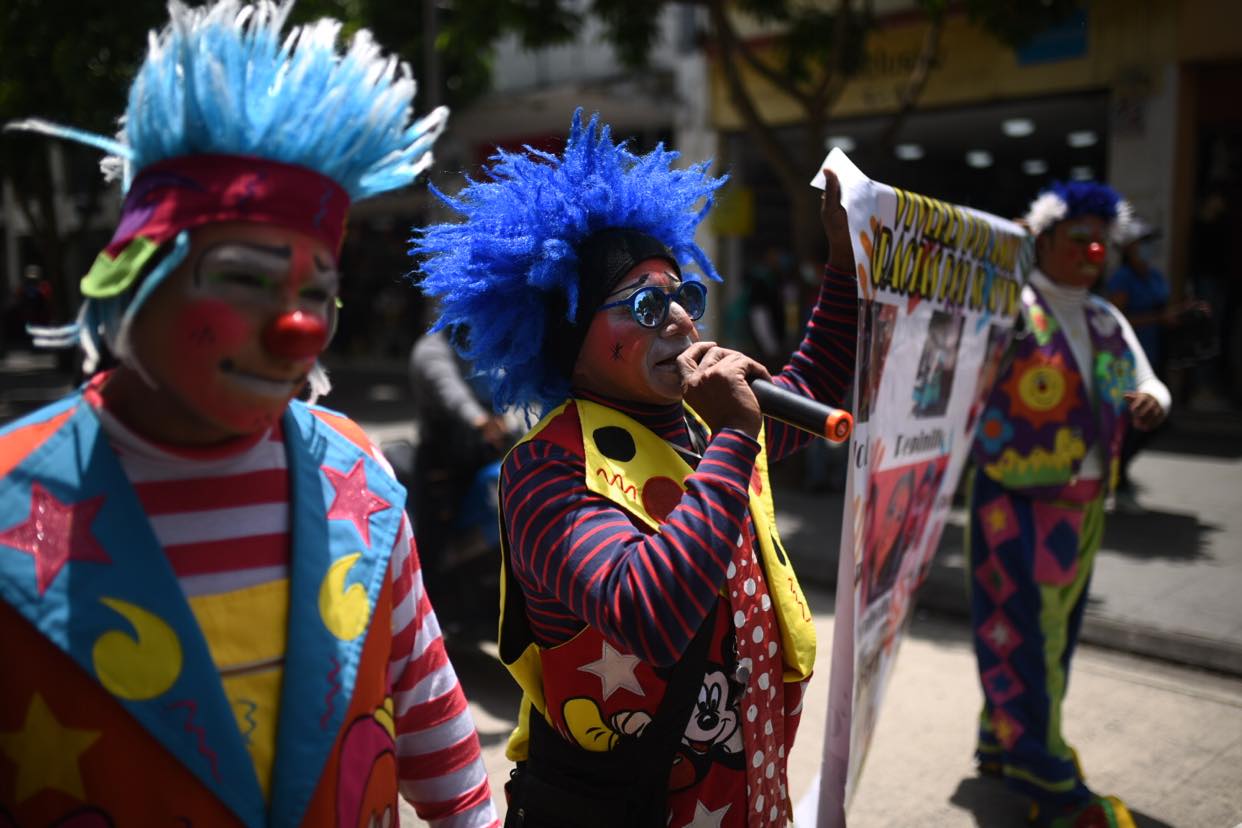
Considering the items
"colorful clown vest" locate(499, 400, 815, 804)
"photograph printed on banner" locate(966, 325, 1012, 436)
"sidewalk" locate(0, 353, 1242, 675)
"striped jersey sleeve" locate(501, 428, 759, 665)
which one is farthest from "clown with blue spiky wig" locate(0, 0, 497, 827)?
"sidewalk" locate(0, 353, 1242, 675)

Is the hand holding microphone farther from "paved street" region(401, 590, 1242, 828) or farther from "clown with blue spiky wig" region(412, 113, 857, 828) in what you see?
"paved street" region(401, 590, 1242, 828)

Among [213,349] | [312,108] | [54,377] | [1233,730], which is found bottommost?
[54,377]

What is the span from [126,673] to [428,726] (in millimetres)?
482

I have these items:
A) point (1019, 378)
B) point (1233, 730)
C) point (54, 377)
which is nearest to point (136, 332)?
point (1019, 378)

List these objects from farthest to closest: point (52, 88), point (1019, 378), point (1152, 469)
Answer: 1. point (52, 88)
2. point (1152, 469)
3. point (1019, 378)

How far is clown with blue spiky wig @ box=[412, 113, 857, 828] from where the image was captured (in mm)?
1604

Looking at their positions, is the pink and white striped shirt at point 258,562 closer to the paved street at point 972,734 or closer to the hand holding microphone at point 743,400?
the hand holding microphone at point 743,400

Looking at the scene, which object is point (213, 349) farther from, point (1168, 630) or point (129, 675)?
point (1168, 630)

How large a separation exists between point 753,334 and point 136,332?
33.2 feet

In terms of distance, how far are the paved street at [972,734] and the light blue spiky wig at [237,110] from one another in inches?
→ 107

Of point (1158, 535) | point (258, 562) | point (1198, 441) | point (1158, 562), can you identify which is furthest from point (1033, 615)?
point (1198, 441)

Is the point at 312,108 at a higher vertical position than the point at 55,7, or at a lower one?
lower

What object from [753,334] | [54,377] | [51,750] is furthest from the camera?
[54,377]

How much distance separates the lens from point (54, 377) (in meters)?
20.5
